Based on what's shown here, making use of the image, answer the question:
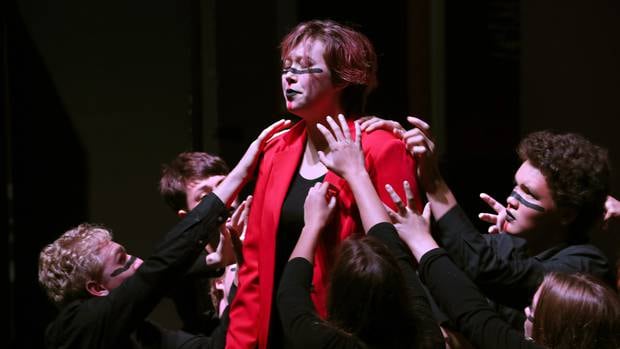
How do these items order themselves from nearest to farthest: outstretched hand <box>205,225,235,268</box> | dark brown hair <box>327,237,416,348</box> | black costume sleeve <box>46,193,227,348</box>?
dark brown hair <box>327,237,416,348</box> → black costume sleeve <box>46,193,227,348</box> → outstretched hand <box>205,225,235,268</box>

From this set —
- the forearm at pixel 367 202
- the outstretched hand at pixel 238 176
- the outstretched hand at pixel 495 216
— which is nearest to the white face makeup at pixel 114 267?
the outstretched hand at pixel 238 176

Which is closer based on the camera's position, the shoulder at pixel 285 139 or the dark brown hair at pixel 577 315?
the dark brown hair at pixel 577 315

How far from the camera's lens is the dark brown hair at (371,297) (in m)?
1.54

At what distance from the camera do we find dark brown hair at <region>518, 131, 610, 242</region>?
1.99 meters

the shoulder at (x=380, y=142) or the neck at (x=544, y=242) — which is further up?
the shoulder at (x=380, y=142)

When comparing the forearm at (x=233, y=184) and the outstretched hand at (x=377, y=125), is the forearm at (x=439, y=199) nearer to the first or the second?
the outstretched hand at (x=377, y=125)

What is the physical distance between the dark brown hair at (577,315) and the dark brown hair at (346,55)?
627mm

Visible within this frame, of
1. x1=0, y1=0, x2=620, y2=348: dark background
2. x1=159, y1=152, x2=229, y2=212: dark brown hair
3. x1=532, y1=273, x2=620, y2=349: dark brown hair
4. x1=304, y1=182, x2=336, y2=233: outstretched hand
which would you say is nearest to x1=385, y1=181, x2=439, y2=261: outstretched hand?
x1=304, y1=182, x2=336, y2=233: outstretched hand

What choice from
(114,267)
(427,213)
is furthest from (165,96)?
(427,213)

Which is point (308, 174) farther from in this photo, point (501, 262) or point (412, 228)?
point (501, 262)

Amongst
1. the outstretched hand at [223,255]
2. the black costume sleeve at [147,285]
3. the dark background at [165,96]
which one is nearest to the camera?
the black costume sleeve at [147,285]

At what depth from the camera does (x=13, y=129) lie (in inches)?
141

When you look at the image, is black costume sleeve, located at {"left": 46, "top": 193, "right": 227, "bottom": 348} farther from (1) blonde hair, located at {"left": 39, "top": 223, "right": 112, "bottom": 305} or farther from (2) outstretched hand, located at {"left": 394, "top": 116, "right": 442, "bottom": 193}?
(2) outstretched hand, located at {"left": 394, "top": 116, "right": 442, "bottom": 193}

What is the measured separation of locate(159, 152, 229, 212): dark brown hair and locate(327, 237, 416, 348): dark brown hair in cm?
122
